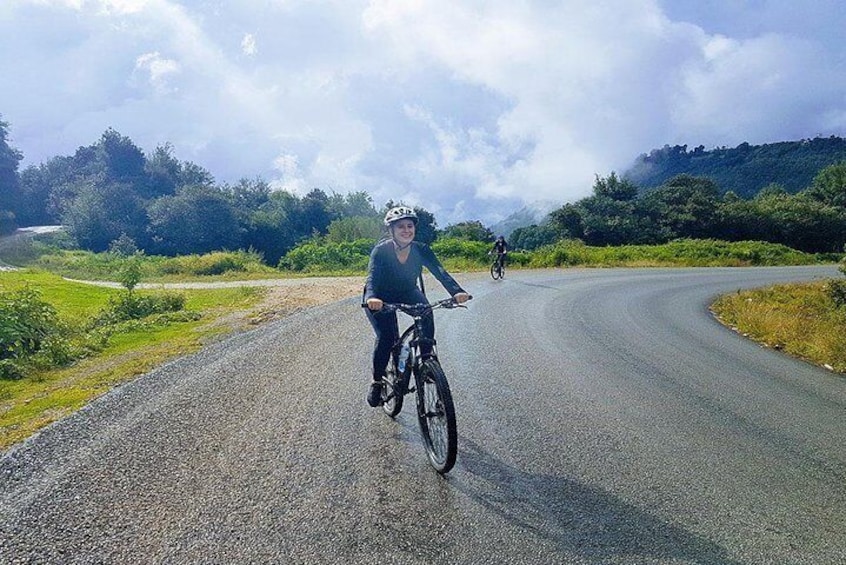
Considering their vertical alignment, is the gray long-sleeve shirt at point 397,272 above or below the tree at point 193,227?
below

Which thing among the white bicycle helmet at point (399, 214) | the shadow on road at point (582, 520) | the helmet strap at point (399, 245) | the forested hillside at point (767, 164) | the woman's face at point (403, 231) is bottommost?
the shadow on road at point (582, 520)

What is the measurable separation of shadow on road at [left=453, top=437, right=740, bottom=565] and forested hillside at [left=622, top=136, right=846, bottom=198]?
91.8 metres

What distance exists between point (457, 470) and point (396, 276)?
6.54 feet

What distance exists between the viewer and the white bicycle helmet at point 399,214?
5234mm

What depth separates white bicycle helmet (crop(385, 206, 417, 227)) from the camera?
5234 mm

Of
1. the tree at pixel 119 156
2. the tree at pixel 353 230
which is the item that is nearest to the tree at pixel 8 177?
the tree at pixel 119 156

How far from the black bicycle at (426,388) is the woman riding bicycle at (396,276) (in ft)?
0.37

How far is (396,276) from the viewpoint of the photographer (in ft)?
17.9

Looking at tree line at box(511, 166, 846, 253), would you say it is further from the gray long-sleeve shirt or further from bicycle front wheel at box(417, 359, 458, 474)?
bicycle front wheel at box(417, 359, 458, 474)

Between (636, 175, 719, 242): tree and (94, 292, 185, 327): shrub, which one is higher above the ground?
(636, 175, 719, 242): tree

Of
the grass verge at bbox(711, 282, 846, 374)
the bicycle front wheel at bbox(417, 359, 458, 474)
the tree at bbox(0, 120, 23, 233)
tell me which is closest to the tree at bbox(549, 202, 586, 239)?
the grass verge at bbox(711, 282, 846, 374)

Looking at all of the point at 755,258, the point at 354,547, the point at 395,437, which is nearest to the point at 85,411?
the point at 395,437

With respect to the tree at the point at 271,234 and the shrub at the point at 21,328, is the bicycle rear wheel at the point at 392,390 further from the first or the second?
the tree at the point at 271,234

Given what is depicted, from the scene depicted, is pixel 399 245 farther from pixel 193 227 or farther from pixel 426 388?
pixel 193 227
